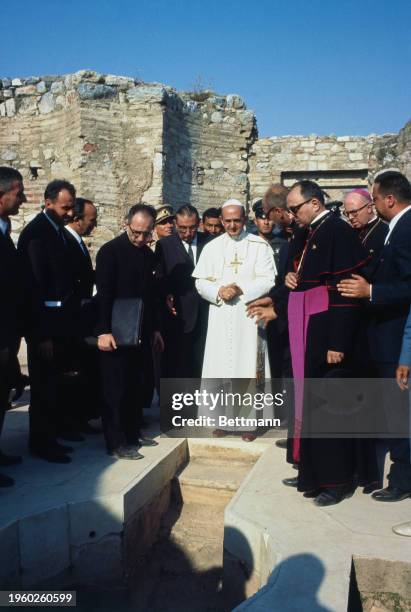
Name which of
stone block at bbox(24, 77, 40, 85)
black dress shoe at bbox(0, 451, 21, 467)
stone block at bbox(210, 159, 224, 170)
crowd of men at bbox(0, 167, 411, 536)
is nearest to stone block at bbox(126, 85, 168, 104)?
stone block at bbox(210, 159, 224, 170)

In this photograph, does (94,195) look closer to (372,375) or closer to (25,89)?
(25,89)

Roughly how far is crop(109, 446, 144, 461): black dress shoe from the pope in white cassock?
117 centimetres

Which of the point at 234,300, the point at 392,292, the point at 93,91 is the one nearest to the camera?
the point at 392,292

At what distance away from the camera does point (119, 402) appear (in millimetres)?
4004

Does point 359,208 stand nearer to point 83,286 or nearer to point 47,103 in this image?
point 83,286

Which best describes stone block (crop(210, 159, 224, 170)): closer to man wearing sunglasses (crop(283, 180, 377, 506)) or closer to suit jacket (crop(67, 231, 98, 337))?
suit jacket (crop(67, 231, 98, 337))

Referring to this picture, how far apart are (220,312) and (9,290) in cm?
199

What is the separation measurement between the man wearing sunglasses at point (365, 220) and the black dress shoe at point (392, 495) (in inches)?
68.3

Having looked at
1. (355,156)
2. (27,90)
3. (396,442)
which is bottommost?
(396,442)

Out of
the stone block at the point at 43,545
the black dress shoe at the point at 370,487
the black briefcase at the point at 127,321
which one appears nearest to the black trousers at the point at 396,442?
the black dress shoe at the point at 370,487

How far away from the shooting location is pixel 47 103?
437 inches

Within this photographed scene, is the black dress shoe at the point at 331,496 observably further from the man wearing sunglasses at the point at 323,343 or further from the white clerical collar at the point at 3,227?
the white clerical collar at the point at 3,227

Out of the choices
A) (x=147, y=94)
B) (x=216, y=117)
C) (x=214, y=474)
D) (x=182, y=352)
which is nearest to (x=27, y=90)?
(x=147, y=94)

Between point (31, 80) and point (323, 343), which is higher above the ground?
point (31, 80)
